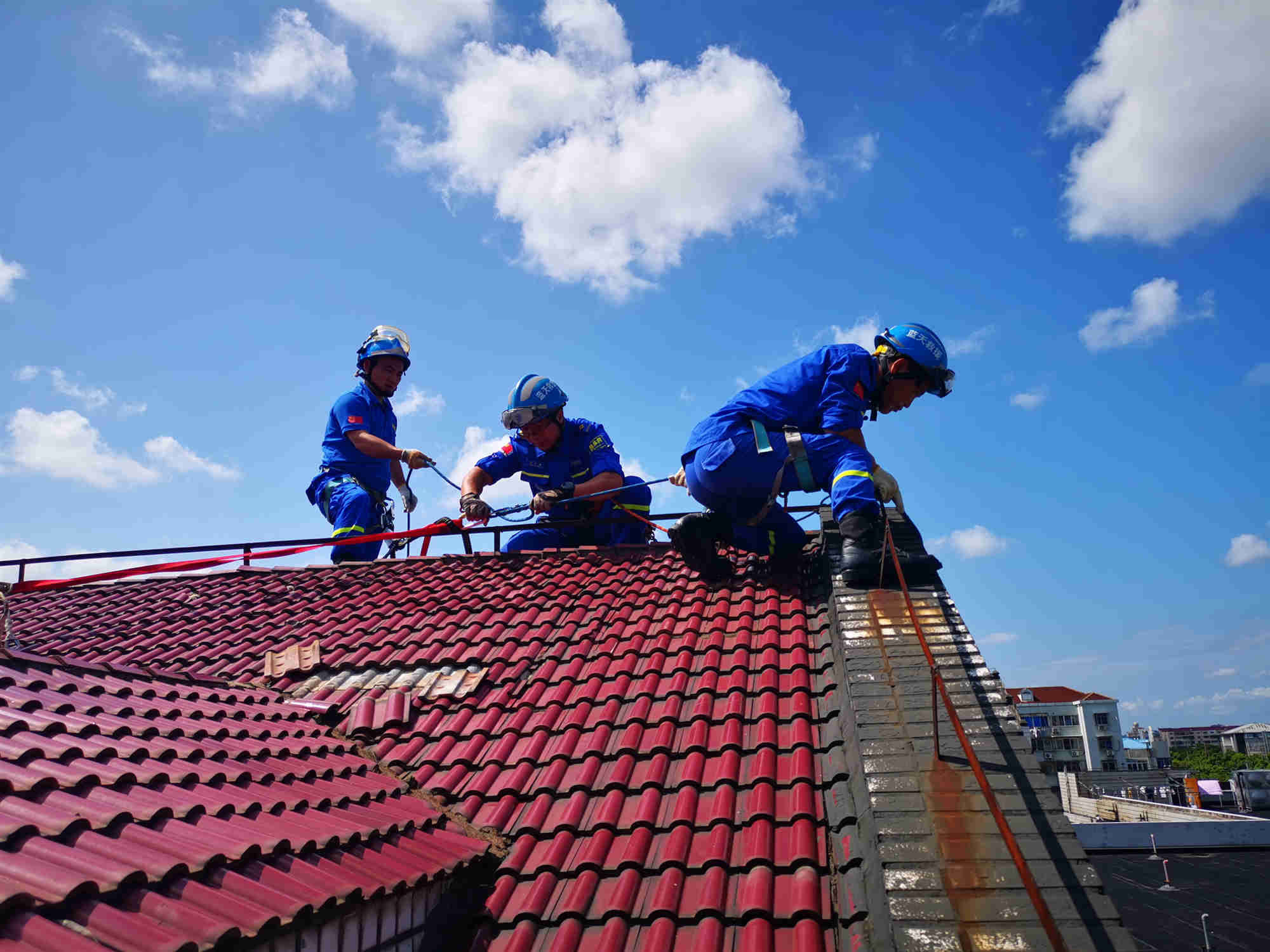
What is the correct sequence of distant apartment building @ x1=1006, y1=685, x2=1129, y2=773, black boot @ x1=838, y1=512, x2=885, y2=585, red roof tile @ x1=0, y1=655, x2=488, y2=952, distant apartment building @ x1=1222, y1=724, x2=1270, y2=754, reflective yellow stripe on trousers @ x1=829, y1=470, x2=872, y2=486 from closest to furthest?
red roof tile @ x1=0, y1=655, x2=488, y2=952
black boot @ x1=838, y1=512, x2=885, y2=585
reflective yellow stripe on trousers @ x1=829, y1=470, x2=872, y2=486
distant apartment building @ x1=1006, y1=685, x2=1129, y2=773
distant apartment building @ x1=1222, y1=724, x2=1270, y2=754

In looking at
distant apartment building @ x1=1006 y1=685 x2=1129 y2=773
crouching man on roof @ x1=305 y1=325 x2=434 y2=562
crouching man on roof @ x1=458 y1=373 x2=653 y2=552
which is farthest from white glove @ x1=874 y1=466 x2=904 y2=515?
distant apartment building @ x1=1006 y1=685 x2=1129 y2=773

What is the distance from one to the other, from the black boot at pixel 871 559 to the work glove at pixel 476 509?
347cm

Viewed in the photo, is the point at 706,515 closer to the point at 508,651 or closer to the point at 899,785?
the point at 508,651

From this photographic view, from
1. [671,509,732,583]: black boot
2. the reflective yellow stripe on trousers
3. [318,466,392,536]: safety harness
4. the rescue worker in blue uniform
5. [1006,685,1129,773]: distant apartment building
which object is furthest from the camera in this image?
[1006,685,1129,773]: distant apartment building

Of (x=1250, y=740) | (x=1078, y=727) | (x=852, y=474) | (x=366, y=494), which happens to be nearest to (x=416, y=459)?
(x=366, y=494)

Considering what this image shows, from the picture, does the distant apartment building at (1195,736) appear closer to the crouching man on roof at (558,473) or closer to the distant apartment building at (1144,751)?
the distant apartment building at (1144,751)

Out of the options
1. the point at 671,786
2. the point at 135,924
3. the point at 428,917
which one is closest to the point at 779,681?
the point at 671,786

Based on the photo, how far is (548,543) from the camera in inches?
332

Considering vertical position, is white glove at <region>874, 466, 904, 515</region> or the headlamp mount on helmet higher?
the headlamp mount on helmet

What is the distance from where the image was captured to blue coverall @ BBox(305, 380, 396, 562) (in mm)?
8648

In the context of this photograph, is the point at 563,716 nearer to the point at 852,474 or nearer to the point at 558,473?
the point at 852,474

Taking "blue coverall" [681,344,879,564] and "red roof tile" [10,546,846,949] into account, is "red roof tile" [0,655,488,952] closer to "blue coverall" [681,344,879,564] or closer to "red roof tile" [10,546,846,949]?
"red roof tile" [10,546,846,949]

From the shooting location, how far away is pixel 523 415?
8008mm

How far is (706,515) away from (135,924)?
449 centimetres
